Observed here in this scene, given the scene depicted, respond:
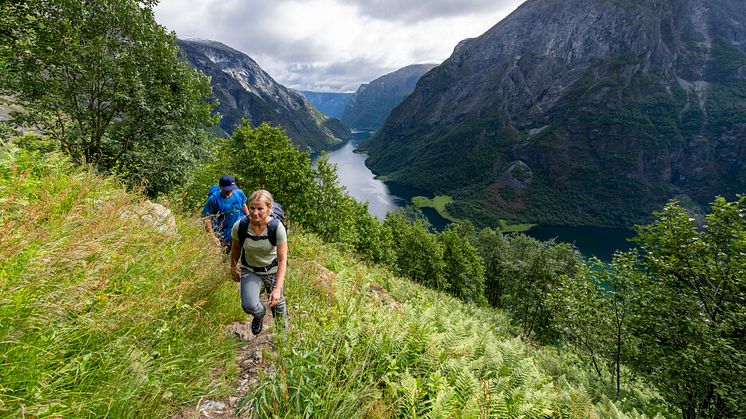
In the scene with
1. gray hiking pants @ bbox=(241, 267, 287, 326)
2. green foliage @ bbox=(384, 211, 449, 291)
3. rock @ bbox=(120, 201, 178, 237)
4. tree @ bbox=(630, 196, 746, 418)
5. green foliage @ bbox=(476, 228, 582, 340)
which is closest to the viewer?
gray hiking pants @ bbox=(241, 267, 287, 326)

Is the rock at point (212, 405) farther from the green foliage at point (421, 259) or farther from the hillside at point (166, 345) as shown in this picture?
the green foliage at point (421, 259)

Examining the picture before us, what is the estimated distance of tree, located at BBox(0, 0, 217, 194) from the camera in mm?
9125

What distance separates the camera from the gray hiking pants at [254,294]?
412cm

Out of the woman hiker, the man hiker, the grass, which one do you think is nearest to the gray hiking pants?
the woman hiker

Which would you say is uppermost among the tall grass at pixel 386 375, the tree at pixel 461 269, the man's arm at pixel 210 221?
the man's arm at pixel 210 221

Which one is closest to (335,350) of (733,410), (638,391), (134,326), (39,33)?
(134,326)

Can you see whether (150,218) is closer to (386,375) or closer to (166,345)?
(166,345)

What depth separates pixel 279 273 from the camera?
399 centimetres

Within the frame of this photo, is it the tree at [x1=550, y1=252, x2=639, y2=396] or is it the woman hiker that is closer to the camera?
the woman hiker

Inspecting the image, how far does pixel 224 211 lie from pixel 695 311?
12332 millimetres

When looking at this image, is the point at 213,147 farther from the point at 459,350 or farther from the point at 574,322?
the point at 574,322

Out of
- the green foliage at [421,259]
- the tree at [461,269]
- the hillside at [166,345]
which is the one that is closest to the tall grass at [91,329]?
the hillside at [166,345]

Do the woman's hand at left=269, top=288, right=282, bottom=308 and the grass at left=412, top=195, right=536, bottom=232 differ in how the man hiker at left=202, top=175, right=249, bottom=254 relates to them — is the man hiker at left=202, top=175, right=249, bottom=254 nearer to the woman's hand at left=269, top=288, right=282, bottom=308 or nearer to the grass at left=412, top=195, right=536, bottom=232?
the woman's hand at left=269, top=288, right=282, bottom=308

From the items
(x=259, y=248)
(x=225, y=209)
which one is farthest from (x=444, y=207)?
(x=259, y=248)
